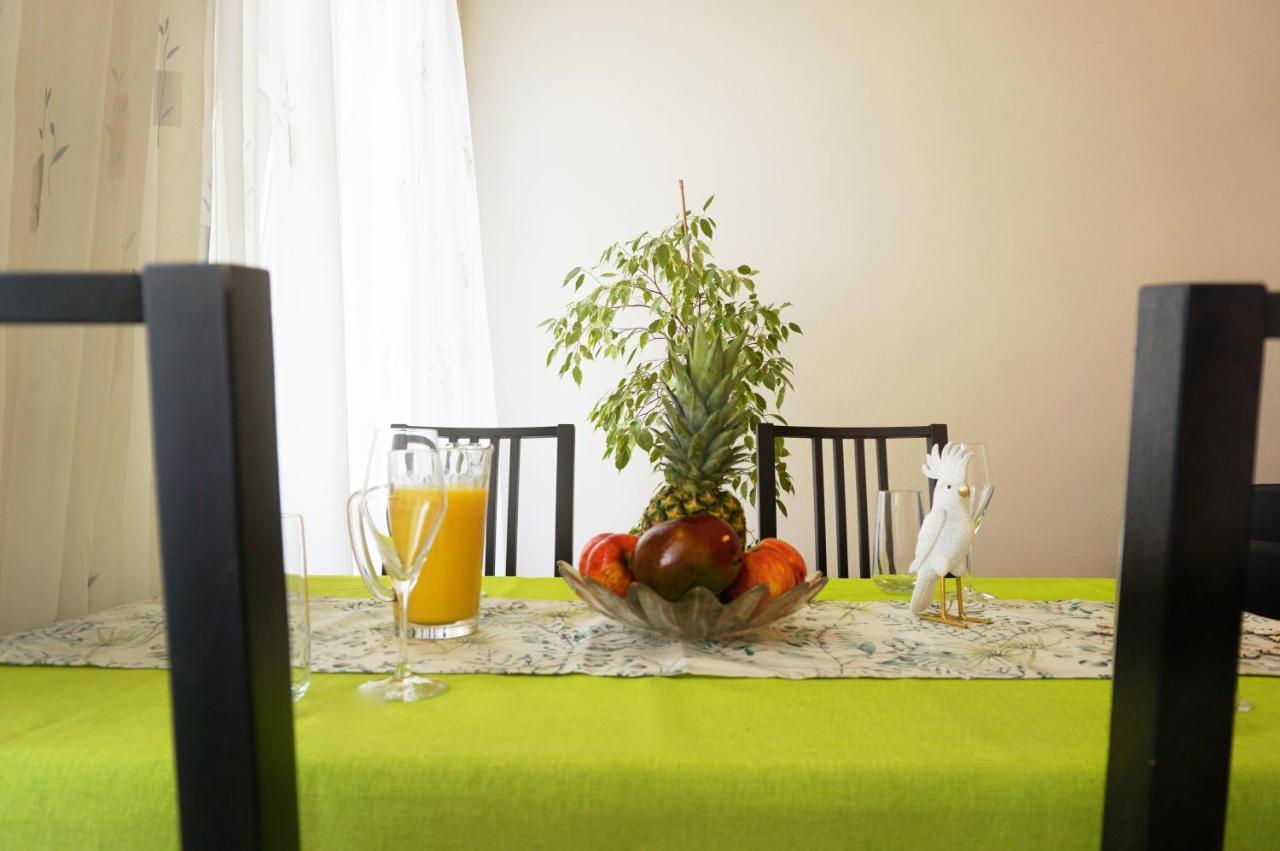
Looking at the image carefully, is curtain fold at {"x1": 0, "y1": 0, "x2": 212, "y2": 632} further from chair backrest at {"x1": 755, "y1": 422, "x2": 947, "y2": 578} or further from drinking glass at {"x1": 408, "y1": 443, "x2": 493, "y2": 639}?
chair backrest at {"x1": 755, "y1": 422, "x2": 947, "y2": 578}

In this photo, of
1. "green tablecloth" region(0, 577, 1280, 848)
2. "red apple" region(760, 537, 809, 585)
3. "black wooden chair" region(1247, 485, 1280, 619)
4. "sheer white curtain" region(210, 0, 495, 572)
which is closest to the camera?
"green tablecloth" region(0, 577, 1280, 848)

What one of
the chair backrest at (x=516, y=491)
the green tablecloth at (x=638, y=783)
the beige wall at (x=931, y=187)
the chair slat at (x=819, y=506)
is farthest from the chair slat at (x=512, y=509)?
the beige wall at (x=931, y=187)

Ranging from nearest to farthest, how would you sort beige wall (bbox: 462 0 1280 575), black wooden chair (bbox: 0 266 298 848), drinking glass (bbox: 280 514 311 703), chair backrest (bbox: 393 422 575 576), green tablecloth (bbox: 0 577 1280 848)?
1. black wooden chair (bbox: 0 266 298 848)
2. green tablecloth (bbox: 0 577 1280 848)
3. drinking glass (bbox: 280 514 311 703)
4. chair backrest (bbox: 393 422 575 576)
5. beige wall (bbox: 462 0 1280 575)

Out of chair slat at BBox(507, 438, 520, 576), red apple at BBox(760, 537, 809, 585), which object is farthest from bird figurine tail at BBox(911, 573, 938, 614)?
chair slat at BBox(507, 438, 520, 576)

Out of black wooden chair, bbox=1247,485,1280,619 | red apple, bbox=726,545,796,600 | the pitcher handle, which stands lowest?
black wooden chair, bbox=1247,485,1280,619

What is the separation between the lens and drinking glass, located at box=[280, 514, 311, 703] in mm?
696

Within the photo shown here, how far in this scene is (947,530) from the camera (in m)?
0.92

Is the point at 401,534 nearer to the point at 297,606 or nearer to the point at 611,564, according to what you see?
the point at 297,606

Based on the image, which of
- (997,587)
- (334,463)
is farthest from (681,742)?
(334,463)

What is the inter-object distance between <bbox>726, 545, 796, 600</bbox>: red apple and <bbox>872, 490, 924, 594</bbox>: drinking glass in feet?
0.82

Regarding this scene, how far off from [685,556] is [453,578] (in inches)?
8.9

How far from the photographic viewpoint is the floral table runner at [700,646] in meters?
0.79

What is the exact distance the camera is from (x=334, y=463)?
2016mm

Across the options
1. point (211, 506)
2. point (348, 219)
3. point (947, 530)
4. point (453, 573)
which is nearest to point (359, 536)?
point (453, 573)
